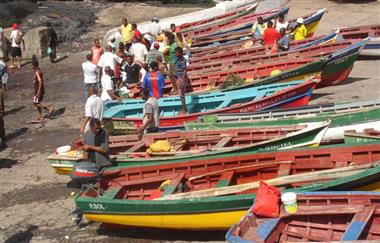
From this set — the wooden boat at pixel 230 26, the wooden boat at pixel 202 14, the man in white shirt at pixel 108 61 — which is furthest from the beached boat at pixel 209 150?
the wooden boat at pixel 202 14

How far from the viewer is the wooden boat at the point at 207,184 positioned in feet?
30.7

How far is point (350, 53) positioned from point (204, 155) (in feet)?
25.5

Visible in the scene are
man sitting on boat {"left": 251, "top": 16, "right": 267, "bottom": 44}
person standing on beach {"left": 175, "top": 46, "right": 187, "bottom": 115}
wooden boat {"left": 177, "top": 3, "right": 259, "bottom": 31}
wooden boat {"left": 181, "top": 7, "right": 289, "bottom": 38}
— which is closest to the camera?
person standing on beach {"left": 175, "top": 46, "right": 187, "bottom": 115}

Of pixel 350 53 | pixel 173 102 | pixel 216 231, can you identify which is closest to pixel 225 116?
pixel 173 102

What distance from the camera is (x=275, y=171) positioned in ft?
35.3

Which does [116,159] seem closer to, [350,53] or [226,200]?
[226,200]

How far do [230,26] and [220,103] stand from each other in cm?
1019

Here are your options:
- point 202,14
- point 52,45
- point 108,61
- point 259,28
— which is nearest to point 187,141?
point 108,61

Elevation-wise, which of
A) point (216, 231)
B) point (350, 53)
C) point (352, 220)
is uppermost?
point (350, 53)

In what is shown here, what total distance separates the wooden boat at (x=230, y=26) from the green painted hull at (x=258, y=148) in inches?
496

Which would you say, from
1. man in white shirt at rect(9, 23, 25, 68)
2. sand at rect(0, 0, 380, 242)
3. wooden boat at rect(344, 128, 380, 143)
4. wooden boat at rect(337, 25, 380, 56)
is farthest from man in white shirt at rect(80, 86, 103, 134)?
man in white shirt at rect(9, 23, 25, 68)

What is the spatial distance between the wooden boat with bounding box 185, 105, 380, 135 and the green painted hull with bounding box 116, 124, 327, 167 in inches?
22.4

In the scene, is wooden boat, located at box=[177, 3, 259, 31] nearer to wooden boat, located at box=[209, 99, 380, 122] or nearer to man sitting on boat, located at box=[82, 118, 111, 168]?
wooden boat, located at box=[209, 99, 380, 122]

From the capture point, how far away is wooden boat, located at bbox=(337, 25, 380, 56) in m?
20.5
